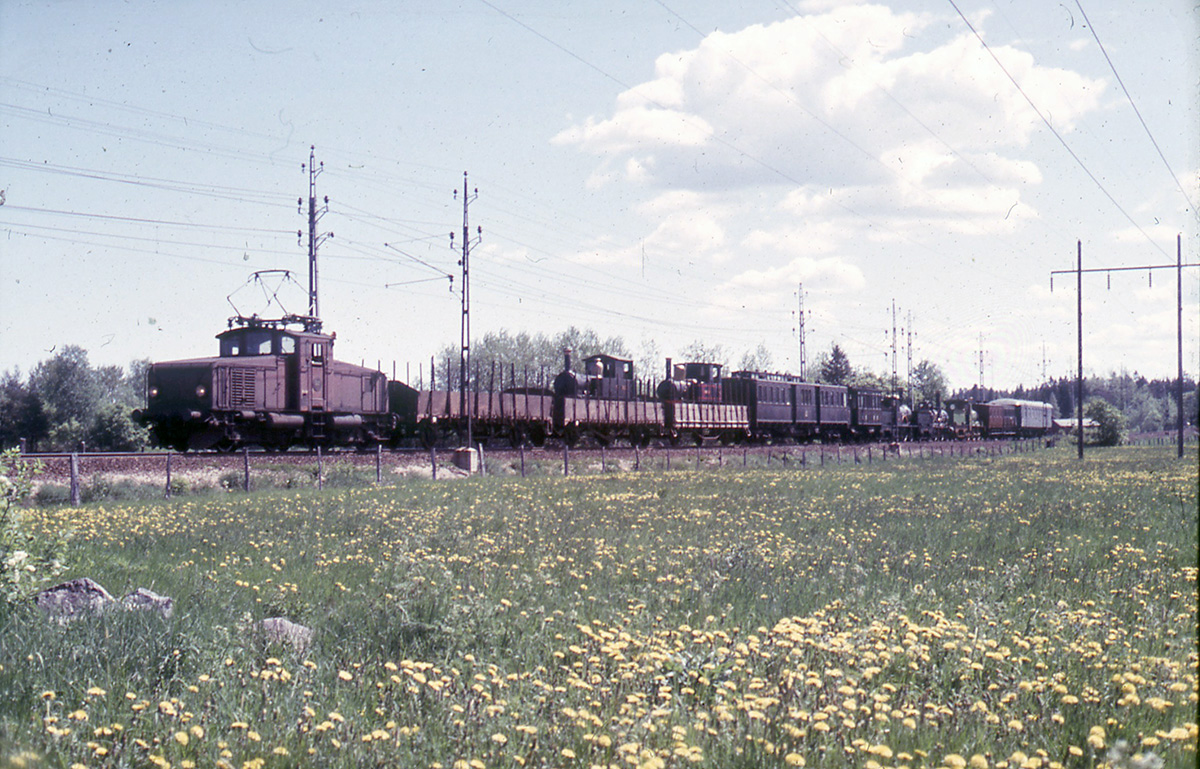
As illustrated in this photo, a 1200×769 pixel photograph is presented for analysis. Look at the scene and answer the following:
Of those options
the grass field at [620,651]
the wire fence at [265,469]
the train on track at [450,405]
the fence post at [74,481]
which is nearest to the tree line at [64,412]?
the train on track at [450,405]

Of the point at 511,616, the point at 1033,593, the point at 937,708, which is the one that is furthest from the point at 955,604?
the point at 511,616

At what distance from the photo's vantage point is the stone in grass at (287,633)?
19.3ft

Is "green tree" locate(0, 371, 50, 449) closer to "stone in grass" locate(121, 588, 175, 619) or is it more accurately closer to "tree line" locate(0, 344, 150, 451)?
"tree line" locate(0, 344, 150, 451)

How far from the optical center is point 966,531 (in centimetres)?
1267

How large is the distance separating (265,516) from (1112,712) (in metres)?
12.9

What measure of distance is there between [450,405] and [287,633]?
3092 cm

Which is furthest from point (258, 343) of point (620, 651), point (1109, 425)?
point (1109, 425)

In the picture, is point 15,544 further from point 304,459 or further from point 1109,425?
point 1109,425

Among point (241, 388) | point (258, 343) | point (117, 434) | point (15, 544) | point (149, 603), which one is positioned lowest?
point (117, 434)

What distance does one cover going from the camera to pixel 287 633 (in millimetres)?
6102

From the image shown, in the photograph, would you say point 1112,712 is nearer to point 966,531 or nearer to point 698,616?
point 698,616

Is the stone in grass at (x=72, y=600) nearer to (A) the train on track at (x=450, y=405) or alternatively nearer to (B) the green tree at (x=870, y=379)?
(A) the train on track at (x=450, y=405)

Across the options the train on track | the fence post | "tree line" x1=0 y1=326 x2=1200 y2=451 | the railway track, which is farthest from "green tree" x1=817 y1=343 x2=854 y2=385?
the fence post

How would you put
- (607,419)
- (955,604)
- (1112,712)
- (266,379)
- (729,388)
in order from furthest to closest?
1. (729,388)
2. (607,419)
3. (266,379)
4. (955,604)
5. (1112,712)
